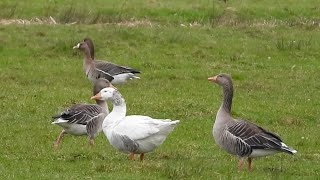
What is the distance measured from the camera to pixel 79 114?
53.5ft

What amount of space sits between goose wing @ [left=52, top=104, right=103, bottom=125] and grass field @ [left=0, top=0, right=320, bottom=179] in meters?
0.58

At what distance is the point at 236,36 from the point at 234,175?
741 inches

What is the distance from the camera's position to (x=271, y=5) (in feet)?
130

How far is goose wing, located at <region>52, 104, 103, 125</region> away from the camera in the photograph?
1619 cm

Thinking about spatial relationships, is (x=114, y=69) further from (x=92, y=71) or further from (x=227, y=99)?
(x=227, y=99)

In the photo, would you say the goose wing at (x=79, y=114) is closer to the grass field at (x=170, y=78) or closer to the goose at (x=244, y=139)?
the grass field at (x=170, y=78)

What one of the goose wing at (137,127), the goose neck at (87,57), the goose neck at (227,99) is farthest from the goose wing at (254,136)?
the goose neck at (87,57)

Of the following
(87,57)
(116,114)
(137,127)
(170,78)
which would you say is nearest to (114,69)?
(87,57)

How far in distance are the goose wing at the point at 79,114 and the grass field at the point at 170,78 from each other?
581mm

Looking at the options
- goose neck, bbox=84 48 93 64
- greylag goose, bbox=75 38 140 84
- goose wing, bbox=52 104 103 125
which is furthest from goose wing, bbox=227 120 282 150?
goose neck, bbox=84 48 93 64

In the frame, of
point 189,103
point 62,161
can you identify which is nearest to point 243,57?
point 189,103

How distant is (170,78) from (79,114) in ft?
32.7

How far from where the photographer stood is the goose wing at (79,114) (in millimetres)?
16188

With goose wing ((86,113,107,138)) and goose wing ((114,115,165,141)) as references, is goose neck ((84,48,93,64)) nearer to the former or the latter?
goose wing ((86,113,107,138))
